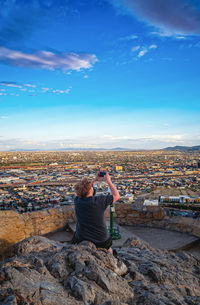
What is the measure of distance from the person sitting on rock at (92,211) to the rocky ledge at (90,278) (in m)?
0.16

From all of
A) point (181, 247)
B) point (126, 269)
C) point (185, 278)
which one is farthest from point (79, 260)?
point (181, 247)

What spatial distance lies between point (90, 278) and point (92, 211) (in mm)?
885

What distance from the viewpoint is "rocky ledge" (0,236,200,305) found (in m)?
2.29

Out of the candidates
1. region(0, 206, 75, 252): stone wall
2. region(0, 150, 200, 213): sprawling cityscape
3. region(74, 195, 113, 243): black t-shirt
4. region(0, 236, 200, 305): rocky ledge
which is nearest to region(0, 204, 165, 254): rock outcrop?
region(0, 206, 75, 252): stone wall

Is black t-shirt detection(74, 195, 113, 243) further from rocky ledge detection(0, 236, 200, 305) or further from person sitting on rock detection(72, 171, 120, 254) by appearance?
rocky ledge detection(0, 236, 200, 305)

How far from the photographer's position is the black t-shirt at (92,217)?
334 cm

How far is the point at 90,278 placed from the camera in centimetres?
268

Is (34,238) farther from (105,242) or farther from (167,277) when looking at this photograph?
(167,277)

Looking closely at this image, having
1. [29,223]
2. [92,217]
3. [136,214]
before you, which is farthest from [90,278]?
[136,214]

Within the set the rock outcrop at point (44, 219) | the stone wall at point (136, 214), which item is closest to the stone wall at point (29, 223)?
the rock outcrop at point (44, 219)

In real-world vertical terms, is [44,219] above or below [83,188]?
below

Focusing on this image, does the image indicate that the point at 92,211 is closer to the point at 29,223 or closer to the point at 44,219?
the point at 29,223

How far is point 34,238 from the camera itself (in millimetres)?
3918

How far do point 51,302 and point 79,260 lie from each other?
751 mm
